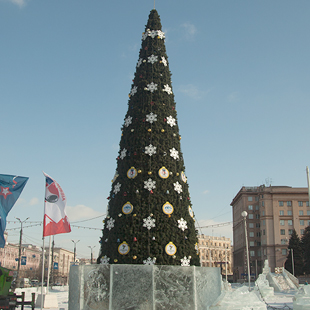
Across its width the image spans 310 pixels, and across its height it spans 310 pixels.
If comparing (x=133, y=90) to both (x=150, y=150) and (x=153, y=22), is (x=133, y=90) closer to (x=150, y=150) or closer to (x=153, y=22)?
(x=150, y=150)

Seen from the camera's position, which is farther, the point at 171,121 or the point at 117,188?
the point at 171,121

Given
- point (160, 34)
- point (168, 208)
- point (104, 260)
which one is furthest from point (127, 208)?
point (160, 34)

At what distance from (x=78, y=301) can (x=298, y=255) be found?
63580 mm

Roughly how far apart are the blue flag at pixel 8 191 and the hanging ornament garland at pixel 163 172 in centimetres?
534

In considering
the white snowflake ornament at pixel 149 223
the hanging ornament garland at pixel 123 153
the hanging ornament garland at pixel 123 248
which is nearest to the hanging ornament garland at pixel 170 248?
the white snowflake ornament at pixel 149 223

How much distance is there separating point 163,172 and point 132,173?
97 centimetres

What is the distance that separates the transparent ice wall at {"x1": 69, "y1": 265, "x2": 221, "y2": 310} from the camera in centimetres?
966

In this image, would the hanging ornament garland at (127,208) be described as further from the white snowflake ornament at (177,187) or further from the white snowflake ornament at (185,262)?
the white snowflake ornament at (185,262)

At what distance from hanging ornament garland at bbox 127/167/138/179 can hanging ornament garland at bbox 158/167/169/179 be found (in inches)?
29.5

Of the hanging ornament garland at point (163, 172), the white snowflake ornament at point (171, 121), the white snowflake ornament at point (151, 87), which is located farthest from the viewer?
the white snowflake ornament at point (151, 87)

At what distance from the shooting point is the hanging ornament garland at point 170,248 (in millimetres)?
10469

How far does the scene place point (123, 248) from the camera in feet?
34.7

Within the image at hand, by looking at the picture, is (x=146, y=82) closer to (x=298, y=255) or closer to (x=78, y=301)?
(x=78, y=301)

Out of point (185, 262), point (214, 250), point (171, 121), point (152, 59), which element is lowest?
point (214, 250)
